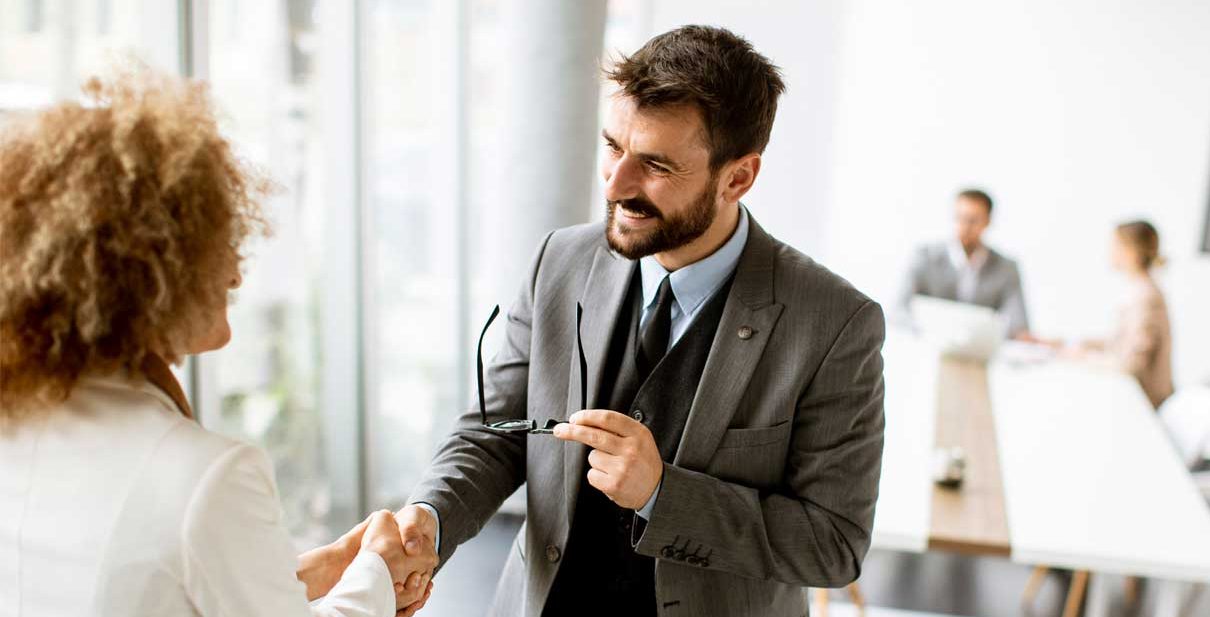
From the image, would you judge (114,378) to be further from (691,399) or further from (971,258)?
(971,258)

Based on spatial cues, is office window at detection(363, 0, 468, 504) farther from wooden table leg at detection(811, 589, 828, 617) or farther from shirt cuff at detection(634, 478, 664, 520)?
shirt cuff at detection(634, 478, 664, 520)

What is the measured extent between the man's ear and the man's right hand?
70cm

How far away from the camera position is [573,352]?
1.70m

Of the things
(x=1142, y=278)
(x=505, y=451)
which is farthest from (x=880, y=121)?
(x=505, y=451)

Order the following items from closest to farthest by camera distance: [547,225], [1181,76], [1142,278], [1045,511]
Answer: [1045,511]
[547,225]
[1142,278]
[1181,76]

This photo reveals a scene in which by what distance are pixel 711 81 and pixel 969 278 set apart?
15.7ft

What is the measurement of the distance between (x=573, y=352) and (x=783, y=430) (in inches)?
14.3

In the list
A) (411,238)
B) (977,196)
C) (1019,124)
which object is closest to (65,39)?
(411,238)

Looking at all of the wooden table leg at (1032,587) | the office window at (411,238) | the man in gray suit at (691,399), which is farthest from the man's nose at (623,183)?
the wooden table leg at (1032,587)

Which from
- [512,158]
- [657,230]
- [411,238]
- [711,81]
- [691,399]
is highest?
[711,81]

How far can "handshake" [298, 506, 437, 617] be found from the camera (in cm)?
155

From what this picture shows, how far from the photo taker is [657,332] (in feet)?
5.56

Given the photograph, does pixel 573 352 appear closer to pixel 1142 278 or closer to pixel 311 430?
pixel 311 430

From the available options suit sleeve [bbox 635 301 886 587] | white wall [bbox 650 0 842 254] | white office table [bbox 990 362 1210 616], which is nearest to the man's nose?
suit sleeve [bbox 635 301 886 587]
